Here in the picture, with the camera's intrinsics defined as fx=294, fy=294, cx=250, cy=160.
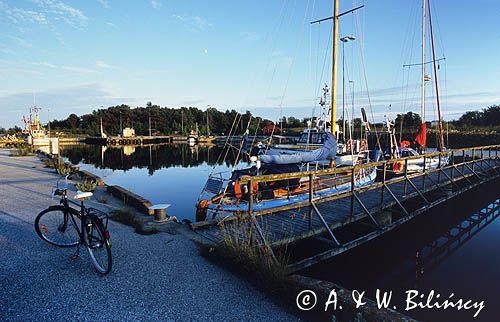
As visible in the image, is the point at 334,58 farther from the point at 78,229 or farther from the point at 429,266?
the point at 78,229

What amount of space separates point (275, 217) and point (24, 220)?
6.42 m

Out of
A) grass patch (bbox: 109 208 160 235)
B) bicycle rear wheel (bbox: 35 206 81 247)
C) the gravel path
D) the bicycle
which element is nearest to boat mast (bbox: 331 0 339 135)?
grass patch (bbox: 109 208 160 235)

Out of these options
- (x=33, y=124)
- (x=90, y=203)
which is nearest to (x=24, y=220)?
(x=90, y=203)

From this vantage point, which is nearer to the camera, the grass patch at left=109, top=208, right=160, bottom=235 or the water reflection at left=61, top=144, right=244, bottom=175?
the grass patch at left=109, top=208, right=160, bottom=235

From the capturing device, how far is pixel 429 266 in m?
8.70

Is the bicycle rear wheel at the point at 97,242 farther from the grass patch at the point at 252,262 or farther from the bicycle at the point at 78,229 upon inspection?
the grass patch at the point at 252,262

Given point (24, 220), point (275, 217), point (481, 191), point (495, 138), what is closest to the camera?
point (24, 220)

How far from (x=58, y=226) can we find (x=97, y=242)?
133cm

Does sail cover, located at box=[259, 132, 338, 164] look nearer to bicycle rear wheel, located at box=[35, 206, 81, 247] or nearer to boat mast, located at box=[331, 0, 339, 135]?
boat mast, located at box=[331, 0, 339, 135]

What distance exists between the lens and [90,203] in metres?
10.1

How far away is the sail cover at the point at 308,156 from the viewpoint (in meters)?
11.7

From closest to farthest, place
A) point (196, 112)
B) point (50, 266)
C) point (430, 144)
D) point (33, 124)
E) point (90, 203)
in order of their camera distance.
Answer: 1. point (50, 266)
2. point (90, 203)
3. point (430, 144)
4. point (33, 124)
5. point (196, 112)

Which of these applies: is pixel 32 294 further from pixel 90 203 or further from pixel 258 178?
pixel 90 203

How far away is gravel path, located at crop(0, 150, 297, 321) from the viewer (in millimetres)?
3797
